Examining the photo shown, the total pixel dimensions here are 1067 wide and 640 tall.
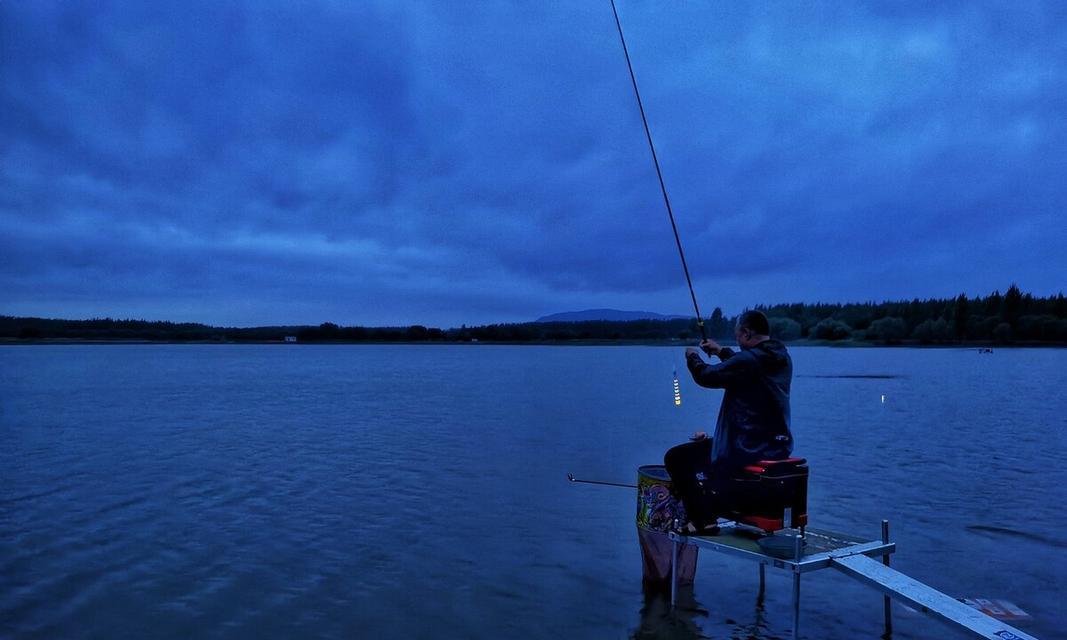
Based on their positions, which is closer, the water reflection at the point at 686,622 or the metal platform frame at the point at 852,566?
the metal platform frame at the point at 852,566

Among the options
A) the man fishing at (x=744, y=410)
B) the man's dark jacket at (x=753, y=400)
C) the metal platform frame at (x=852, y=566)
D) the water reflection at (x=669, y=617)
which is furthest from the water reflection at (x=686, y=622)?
the man's dark jacket at (x=753, y=400)

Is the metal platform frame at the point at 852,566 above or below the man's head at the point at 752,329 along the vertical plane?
below

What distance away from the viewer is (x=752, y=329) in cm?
568

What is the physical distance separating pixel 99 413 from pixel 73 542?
17731mm

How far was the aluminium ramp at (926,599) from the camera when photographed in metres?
4.24

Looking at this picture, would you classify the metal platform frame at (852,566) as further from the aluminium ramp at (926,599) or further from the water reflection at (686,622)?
the water reflection at (686,622)

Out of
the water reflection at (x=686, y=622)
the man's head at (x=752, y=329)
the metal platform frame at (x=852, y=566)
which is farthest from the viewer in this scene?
the water reflection at (x=686, y=622)

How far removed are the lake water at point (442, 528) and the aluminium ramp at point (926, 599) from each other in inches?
54.3

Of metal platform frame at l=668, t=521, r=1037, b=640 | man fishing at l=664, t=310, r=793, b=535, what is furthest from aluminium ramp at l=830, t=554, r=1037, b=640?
man fishing at l=664, t=310, r=793, b=535

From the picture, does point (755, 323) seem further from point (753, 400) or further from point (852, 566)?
point (852, 566)

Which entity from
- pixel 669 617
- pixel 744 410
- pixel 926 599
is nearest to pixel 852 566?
pixel 926 599

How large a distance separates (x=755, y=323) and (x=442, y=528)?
5.74 metres

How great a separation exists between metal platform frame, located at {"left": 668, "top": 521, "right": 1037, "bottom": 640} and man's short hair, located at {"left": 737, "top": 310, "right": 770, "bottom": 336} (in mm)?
1499

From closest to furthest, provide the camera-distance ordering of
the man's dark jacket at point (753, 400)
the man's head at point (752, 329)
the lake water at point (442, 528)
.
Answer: the man's dark jacket at point (753, 400) → the man's head at point (752, 329) → the lake water at point (442, 528)
